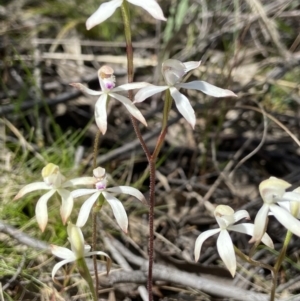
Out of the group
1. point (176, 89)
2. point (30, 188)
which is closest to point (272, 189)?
point (176, 89)

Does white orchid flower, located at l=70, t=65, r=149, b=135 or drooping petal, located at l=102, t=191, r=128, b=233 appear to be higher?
white orchid flower, located at l=70, t=65, r=149, b=135

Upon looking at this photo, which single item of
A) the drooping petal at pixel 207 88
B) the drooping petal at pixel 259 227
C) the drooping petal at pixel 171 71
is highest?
the drooping petal at pixel 171 71

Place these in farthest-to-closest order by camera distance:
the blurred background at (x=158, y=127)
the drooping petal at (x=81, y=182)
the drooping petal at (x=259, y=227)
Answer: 1. the blurred background at (x=158, y=127)
2. the drooping petal at (x=81, y=182)
3. the drooping petal at (x=259, y=227)

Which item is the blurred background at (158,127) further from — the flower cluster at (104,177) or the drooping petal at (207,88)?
the drooping petal at (207,88)

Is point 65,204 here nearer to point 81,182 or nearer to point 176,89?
point 81,182

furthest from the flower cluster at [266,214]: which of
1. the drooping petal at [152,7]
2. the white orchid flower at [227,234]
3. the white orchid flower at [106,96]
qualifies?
the drooping petal at [152,7]

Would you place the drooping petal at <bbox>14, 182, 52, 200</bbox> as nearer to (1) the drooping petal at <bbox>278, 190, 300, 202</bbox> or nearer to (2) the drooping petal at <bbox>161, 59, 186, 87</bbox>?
(2) the drooping petal at <bbox>161, 59, 186, 87</bbox>

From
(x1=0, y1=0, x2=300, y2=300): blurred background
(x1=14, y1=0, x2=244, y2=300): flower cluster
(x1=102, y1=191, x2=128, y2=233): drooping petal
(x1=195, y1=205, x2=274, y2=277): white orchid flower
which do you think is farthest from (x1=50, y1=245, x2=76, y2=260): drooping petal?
(x1=0, y1=0, x2=300, y2=300): blurred background

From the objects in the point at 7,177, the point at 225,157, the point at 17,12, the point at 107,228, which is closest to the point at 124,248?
the point at 107,228

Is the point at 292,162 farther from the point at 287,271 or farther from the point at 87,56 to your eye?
the point at 87,56
